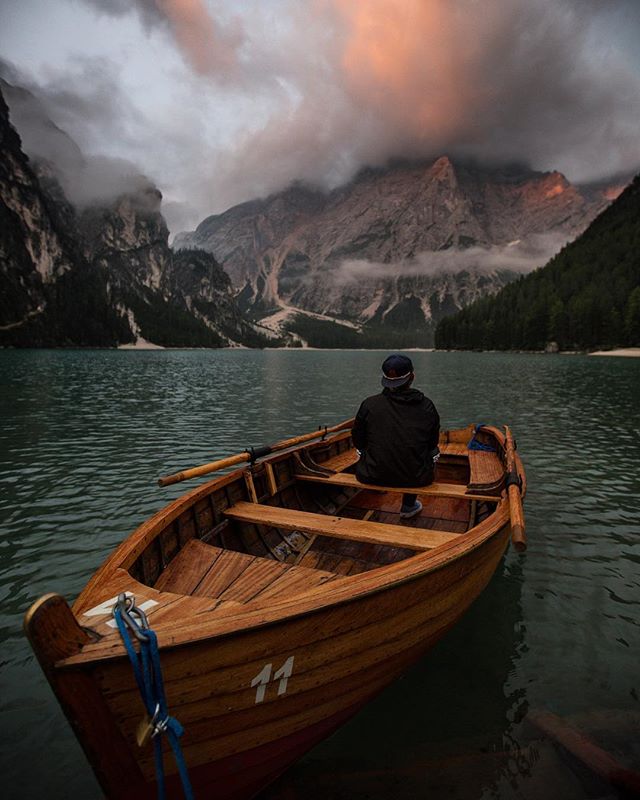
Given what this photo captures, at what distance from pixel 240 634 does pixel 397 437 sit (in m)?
4.90

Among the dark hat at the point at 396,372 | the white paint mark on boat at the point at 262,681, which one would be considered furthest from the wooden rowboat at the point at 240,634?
the dark hat at the point at 396,372

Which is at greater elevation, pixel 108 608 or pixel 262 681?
pixel 108 608

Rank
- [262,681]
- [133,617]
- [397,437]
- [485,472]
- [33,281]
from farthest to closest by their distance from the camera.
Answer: [33,281]
[485,472]
[397,437]
[262,681]
[133,617]

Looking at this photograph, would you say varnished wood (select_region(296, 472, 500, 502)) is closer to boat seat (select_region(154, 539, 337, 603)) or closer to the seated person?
the seated person

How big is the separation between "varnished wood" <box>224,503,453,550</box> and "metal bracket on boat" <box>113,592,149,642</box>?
346 centimetres

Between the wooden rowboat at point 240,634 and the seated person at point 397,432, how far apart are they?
1.49 metres

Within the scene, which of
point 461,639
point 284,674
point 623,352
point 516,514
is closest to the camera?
point 284,674

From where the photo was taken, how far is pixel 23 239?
605 ft

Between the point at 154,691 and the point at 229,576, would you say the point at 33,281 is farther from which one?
the point at 154,691

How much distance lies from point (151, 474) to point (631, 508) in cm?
1549

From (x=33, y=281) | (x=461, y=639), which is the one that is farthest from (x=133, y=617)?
(x=33, y=281)

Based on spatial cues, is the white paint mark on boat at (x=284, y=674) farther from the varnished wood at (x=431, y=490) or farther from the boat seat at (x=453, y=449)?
the boat seat at (x=453, y=449)

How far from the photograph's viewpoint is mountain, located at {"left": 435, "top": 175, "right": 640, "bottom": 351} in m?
116

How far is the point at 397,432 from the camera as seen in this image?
295 inches
